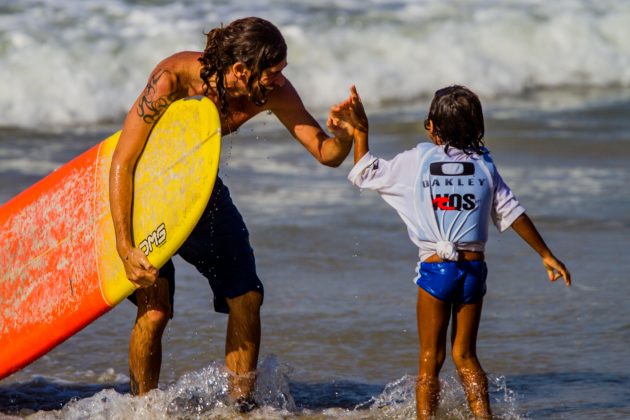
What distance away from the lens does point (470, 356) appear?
3988 mm

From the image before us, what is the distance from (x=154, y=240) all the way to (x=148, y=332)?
1.32 feet

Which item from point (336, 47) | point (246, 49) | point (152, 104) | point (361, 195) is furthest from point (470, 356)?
point (336, 47)

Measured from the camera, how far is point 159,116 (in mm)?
4078

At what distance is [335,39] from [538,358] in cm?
911

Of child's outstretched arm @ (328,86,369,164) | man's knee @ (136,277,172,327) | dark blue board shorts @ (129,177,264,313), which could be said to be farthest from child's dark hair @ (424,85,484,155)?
man's knee @ (136,277,172,327)

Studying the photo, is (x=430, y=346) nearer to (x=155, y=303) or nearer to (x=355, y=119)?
(x=355, y=119)

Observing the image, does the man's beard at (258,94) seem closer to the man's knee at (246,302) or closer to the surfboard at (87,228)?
the surfboard at (87,228)

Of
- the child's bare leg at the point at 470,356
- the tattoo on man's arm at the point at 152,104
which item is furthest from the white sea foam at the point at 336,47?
the child's bare leg at the point at 470,356

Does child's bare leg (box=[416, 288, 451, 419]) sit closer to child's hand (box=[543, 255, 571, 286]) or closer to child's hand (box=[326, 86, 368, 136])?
child's hand (box=[543, 255, 571, 286])

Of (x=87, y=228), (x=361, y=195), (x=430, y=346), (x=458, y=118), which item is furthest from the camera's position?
(x=361, y=195)

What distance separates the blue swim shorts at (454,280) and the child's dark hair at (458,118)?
1.30 ft

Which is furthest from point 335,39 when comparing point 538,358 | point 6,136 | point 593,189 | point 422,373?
point 422,373

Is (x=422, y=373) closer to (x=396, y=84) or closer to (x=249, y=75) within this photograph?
(x=249, y=75)

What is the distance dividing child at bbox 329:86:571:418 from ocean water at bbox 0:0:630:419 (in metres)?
0.45
